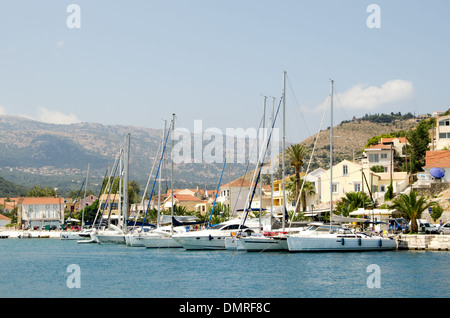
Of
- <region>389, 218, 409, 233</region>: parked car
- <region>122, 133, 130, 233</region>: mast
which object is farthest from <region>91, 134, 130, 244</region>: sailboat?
<region>389, 218, 409, 233</region>: parked car

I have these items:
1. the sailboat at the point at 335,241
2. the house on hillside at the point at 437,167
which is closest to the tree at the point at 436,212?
the sailboat at the point at 335,241

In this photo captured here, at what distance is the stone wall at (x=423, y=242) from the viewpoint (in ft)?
165

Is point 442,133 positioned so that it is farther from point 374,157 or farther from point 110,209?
point 110,209

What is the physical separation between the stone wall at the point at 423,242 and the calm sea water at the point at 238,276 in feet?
5.17

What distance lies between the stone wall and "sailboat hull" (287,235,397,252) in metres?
2.85

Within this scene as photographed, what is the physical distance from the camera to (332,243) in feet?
164

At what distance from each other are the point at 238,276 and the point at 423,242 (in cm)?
2156

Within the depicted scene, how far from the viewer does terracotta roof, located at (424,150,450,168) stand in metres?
72.8

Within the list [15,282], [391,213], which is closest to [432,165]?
[391,213]

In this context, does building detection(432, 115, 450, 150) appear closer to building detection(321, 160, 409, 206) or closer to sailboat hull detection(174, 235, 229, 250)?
building detection(321, 160, 409, 206)

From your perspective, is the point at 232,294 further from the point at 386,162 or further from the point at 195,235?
the point at 386,162

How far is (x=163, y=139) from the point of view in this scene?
7212cm

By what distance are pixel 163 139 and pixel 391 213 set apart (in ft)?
94.3

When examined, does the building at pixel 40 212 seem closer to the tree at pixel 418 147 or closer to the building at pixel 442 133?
the tree at pixel 418 147
